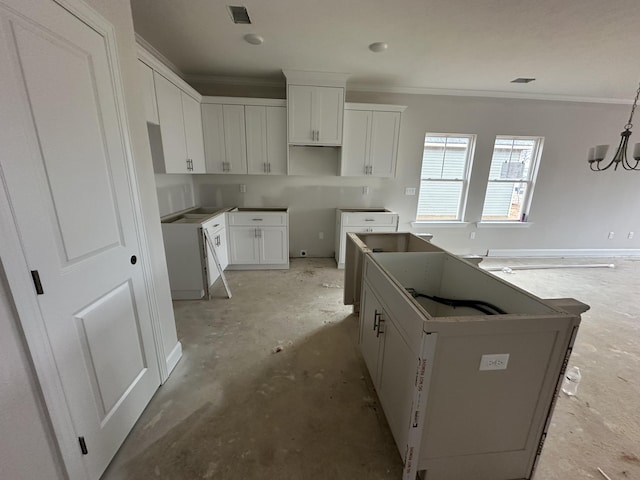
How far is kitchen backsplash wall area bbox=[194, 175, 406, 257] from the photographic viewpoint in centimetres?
416

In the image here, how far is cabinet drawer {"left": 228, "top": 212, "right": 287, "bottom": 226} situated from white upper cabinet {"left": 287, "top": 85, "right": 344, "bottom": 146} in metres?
1.05

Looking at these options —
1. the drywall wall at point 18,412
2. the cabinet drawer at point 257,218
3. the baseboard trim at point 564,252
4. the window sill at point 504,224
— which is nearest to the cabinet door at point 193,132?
the cabinet drawer at point 257,218

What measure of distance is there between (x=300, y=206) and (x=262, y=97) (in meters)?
1.72

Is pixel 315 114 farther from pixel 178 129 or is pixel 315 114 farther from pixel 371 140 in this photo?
pixel 178 129

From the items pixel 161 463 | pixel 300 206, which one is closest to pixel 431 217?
pixel 300 206

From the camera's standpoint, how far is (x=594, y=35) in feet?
7.82

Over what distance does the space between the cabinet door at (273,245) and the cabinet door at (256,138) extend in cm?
88

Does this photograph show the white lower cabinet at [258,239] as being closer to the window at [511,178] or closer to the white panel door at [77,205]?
the white panel door at [77,205]

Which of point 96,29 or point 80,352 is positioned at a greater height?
point 96,29

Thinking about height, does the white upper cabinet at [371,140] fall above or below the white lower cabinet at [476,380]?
above

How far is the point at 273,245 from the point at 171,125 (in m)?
1.90

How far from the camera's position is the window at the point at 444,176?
171 inches

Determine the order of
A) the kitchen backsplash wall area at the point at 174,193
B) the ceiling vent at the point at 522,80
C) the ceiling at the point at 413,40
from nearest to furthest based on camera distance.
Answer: the ceiling at the point at 413,40 → the kitchen backsplash wall area at the point at 174,193 → the ceiling vent at the point at 522,80

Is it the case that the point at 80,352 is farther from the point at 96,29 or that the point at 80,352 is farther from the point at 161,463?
the point at 96,29
